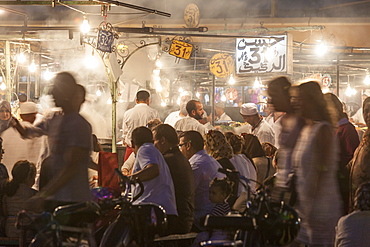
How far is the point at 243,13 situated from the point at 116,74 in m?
16.4

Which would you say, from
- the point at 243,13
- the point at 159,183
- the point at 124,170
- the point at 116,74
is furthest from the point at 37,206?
the point at 243,13

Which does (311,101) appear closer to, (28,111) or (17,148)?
(28,111)

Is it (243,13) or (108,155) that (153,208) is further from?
(243,13)

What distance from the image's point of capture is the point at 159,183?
6102mm

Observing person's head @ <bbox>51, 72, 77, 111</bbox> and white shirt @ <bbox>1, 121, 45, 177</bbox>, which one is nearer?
person's head @ <bbox>51, 72, 77, 111</bbox>

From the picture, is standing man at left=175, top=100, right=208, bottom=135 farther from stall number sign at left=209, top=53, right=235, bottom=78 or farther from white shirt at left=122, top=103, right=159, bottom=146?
stall number sign at left=209, top=53, right=235, bottom=78

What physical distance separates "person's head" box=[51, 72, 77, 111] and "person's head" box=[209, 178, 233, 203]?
6.92 feet

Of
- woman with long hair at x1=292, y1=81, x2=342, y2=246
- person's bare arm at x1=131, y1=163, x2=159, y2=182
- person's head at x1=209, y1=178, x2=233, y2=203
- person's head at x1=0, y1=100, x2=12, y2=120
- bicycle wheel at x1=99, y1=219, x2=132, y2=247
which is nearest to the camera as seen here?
woman with long hair at x1=292, y1=81, x2=342, y2=246

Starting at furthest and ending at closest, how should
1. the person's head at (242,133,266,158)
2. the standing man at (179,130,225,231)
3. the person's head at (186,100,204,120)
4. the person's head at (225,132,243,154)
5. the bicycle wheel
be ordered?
1. the person's head at (186,100,204,120)
2. the person's head at (242,133,266,158)
3. the person's head at (225,132,243,154)
4. the standing man at (179,130,225,231)
5. the bicycle wheel

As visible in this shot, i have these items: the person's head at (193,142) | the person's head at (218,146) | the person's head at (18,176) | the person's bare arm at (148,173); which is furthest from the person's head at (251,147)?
the person's head at (18,176)

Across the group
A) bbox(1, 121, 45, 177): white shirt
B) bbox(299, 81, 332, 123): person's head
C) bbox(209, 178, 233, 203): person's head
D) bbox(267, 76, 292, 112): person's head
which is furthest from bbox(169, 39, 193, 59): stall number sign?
bbox(299, 81, 332, 123): person's head

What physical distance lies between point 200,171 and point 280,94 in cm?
224

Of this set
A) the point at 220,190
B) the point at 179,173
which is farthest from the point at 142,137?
the point at 220,190

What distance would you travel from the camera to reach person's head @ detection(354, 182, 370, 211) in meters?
4.77
